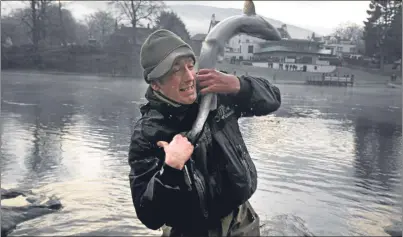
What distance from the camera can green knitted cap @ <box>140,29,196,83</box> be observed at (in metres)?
1.98

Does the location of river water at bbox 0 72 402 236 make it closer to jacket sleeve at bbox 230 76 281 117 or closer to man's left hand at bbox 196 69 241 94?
jacket sleeve at bbox 230 76 281 117

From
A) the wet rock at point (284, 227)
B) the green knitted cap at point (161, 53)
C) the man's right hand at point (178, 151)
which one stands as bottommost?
the wet rock at point (284, 227)

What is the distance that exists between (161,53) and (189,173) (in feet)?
1.68

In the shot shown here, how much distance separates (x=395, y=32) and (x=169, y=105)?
6521 cm

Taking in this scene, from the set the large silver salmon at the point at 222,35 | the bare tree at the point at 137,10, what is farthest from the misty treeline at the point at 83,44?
the large silver salmon at the point at 222,35

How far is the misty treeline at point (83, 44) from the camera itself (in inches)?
2130

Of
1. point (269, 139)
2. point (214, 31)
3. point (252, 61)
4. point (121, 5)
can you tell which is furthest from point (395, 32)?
point (214, 31)

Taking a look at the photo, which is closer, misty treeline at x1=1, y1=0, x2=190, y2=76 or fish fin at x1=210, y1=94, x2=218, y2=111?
fish fin at x1=210, y1=94, x2=218, y2=111

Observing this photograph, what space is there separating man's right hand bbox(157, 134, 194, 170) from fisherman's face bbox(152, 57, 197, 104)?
0.78 feet

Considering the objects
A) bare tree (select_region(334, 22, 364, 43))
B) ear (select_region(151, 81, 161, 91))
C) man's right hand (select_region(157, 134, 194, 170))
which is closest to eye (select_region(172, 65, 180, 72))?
ear (select_region(151, 81, 161, 91))

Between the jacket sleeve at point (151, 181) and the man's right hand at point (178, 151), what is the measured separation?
1.0 inches

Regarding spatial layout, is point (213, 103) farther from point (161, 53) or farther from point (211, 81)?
point (161, 53)

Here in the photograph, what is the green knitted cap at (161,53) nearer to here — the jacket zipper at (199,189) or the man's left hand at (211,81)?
the man's left hand at (211,81)

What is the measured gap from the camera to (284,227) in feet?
20.8
